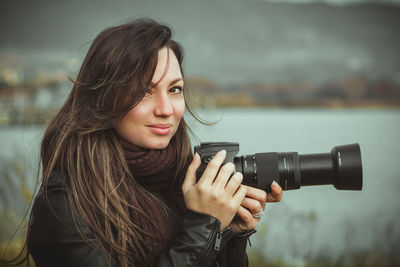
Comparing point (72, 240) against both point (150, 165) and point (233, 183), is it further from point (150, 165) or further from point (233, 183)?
point (233, 183)

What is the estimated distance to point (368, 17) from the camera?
88.1 inches

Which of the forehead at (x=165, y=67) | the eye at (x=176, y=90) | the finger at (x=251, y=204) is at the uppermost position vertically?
the forehead at (x=165, y=67)

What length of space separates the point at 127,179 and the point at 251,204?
317 millimetres

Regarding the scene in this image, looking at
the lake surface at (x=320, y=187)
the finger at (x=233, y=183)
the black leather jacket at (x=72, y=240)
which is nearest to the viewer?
the black leather jacket at (x=72, y=240)

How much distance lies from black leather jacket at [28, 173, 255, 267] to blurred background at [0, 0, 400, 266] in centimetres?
131

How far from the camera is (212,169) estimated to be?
838mm

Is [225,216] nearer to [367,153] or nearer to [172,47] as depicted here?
[172,47]

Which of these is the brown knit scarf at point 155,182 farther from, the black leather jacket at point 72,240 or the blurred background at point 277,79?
the blurred background at point 277,79

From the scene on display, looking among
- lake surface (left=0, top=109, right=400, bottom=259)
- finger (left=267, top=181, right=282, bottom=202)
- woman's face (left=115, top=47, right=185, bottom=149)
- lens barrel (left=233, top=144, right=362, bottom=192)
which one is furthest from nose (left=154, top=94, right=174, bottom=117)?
lake surface (left=0, top=109, right=400, bottom=259)

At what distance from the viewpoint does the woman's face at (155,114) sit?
875 millimetres

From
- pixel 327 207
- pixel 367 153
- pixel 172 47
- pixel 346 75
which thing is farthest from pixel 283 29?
pixel 172 47

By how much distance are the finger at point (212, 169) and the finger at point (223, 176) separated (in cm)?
1

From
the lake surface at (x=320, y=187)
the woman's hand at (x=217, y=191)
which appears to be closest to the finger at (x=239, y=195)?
the woman's hand at (x=217, y=191)

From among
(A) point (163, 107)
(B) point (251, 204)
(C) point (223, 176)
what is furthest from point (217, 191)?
(A) point (163, 107)
